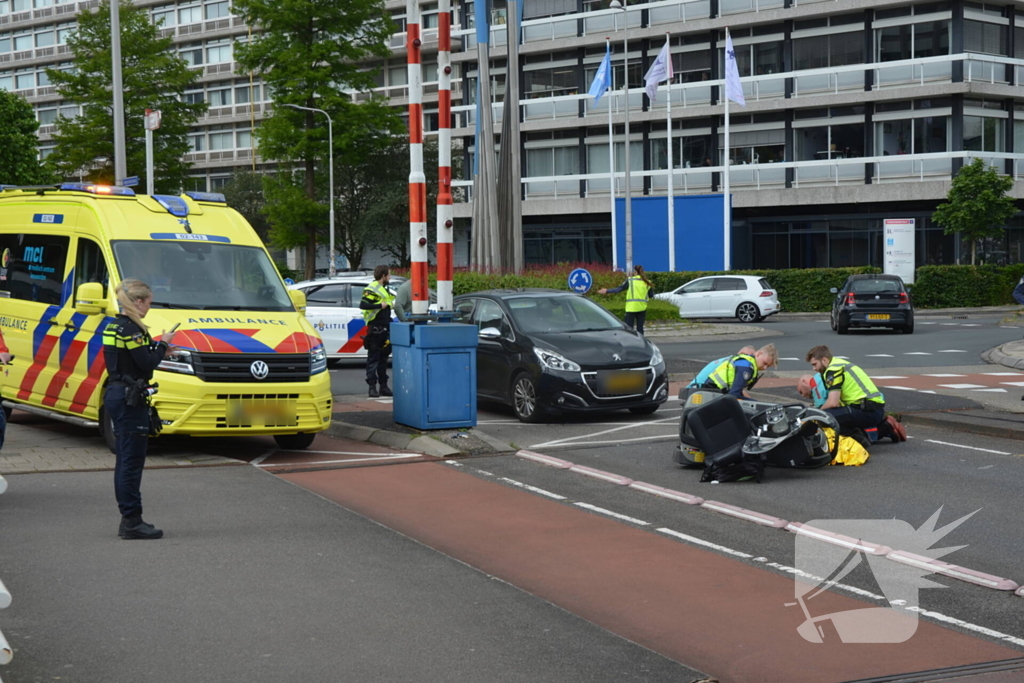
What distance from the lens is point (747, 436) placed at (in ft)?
35.0

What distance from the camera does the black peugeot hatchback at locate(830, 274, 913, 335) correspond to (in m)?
30.6

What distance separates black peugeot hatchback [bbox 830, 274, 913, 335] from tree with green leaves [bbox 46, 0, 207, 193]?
109 ft

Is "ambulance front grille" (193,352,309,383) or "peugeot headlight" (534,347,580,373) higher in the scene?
"ambulance front grille" (193,352,309,383)

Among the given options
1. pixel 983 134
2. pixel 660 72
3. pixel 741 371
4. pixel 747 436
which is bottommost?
pixel 747 436

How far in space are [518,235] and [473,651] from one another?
2876 centimetres

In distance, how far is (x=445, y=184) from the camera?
44.0 ft

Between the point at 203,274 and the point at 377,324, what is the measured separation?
15.9 feet

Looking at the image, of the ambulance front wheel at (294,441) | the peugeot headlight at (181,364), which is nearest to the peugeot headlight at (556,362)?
the ambulance front wheel at (294,441)

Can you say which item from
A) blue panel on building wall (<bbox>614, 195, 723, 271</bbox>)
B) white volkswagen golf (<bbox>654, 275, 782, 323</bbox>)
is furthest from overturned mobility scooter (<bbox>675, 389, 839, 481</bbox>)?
blue panel on building wall (<bbox>614, 195, 723, 271</bbox>)

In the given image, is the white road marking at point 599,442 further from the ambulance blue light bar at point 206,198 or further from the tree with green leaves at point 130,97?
the tree with green leaves at point 130,97

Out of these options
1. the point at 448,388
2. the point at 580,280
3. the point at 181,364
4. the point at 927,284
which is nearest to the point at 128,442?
the point at 181,364

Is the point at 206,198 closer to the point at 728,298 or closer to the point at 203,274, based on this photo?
the point at 203,274

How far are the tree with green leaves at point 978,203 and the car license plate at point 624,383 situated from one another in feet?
99.7

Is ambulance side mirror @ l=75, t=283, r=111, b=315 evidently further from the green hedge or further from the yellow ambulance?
the green hedge
